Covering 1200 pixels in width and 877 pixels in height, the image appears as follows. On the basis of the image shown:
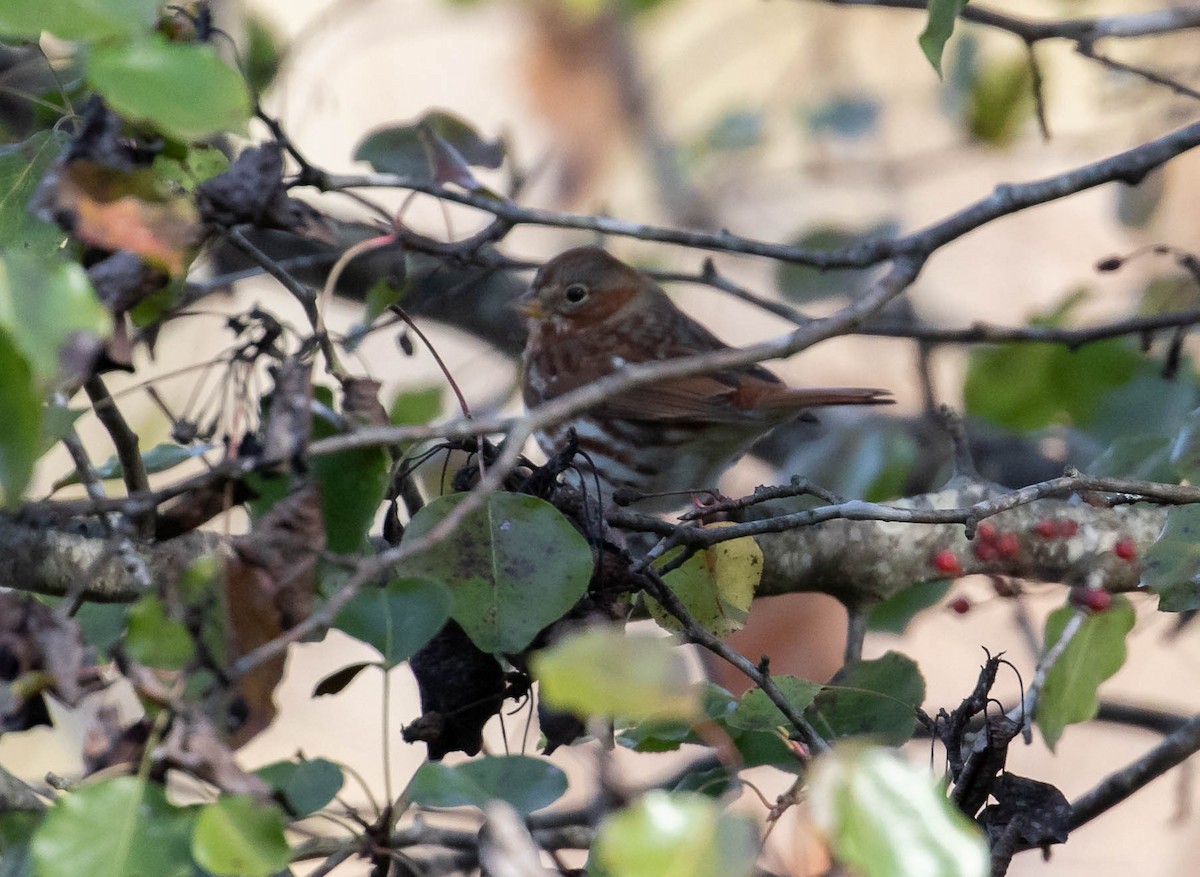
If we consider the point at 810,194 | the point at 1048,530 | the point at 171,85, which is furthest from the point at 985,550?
the point at 810,194

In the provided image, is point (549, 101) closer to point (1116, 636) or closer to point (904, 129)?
point (904, 129)

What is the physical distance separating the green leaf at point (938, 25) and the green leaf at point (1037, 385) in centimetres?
180

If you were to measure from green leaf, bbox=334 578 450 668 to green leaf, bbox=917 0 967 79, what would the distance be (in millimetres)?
889

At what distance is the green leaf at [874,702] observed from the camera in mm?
1793

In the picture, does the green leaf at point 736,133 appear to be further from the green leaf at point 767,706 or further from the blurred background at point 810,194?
the green leaf at point 767,706

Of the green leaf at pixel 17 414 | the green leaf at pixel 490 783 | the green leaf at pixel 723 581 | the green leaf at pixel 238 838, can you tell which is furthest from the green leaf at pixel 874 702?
the green leaf at pixel 17 414

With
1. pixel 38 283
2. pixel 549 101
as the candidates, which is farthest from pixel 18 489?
pixel 549 101

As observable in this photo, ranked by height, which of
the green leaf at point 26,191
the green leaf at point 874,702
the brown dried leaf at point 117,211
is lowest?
the green leaf at point 874,702

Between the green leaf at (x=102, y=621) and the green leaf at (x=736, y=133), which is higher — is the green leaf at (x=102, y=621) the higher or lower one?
the higher one

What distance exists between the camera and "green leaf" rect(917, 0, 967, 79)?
5.25ft

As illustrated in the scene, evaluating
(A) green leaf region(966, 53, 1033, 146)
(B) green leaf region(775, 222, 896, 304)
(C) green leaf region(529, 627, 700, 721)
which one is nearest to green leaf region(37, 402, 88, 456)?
(C) green leaf region(529, 627, 700, 721)

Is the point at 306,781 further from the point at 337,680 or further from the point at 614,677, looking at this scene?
the point at 614,677

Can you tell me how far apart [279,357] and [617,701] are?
0.89 metres

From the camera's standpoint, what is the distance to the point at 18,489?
1067 millimetres
